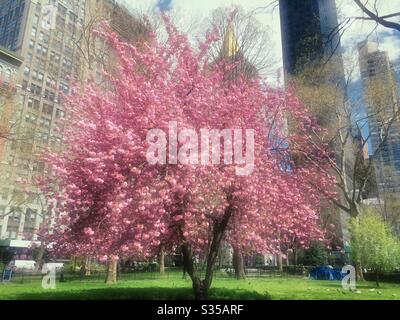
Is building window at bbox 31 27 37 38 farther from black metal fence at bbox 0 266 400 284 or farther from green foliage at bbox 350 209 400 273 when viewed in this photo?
green foliage at bbox 350 209 400 273

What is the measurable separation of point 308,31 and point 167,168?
25.5 ft

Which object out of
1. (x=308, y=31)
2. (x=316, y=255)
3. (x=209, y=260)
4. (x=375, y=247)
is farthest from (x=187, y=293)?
(x=316, y=255)

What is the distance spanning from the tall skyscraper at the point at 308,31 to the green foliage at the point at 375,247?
10.3 metres

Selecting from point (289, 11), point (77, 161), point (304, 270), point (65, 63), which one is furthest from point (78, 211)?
point (65, 63)

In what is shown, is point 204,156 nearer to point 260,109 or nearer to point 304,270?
point 260,109

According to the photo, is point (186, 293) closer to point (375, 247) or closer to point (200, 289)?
point (200, 289)

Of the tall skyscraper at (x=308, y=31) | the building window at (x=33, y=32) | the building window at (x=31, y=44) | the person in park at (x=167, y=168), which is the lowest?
the person in park at (x=167, y=168)

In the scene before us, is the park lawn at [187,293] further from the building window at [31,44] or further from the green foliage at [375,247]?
the building window at [31,44]

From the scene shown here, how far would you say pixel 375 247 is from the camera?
64.1 ft

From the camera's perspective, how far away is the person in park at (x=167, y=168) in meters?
8.98

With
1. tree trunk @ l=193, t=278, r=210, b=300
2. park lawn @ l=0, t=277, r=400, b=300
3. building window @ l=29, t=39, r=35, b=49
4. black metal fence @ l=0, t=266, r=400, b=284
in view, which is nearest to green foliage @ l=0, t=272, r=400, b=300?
Result: park lawn @ l=0, t=277, r=400, b=300

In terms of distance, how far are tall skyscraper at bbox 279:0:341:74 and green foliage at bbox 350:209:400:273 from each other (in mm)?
10335

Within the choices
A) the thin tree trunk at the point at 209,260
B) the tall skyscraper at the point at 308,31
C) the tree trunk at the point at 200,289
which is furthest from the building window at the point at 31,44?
the tree trunk at the point at 200,289
